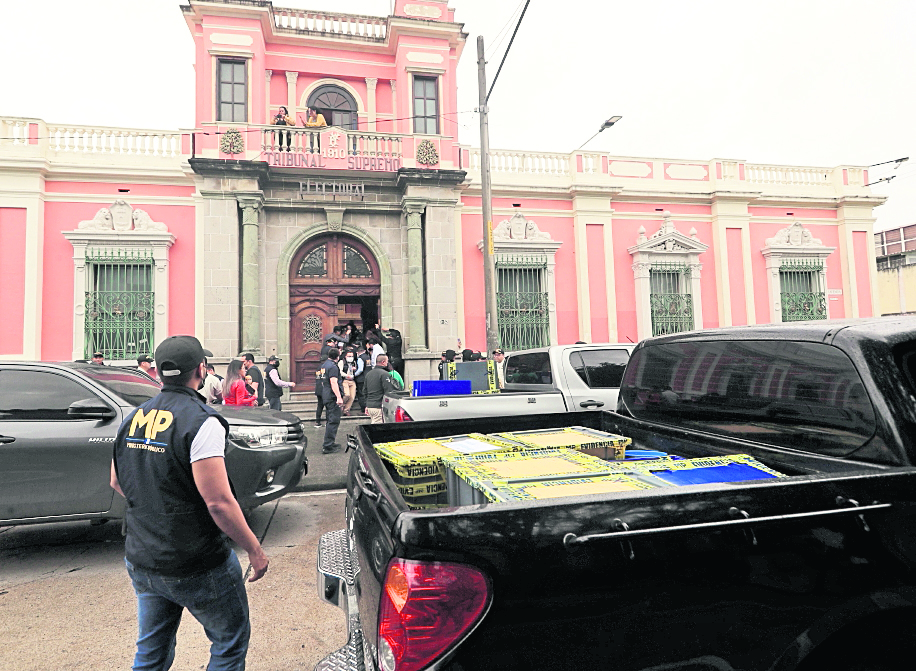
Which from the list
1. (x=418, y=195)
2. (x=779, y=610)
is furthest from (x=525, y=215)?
(x=779, y=610)

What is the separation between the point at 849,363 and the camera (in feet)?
6.60

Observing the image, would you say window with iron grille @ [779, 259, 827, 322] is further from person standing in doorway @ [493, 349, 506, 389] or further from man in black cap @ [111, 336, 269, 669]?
man in black cap @ [111, 336, 269, 669]

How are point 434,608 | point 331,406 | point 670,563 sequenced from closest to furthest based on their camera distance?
point 434,608 < point 670,563 < point 331,406

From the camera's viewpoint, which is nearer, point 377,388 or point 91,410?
point 91,410

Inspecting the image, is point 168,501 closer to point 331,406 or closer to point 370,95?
point 331,406

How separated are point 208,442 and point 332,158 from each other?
1296cm

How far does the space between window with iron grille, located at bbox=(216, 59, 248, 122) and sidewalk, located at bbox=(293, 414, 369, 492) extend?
8901mm

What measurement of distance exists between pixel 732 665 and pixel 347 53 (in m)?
17.5

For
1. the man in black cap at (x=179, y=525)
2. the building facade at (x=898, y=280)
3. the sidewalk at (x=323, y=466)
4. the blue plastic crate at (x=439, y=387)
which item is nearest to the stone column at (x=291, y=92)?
the sidewalk at (x=323, y=466)

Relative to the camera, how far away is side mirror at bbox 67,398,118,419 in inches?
168

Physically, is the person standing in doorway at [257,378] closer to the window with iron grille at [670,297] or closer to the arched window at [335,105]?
the arched window at [335,105]

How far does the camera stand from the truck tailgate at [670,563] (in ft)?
4.33

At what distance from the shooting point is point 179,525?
2.00m

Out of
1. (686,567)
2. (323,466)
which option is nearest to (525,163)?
(323,466)
